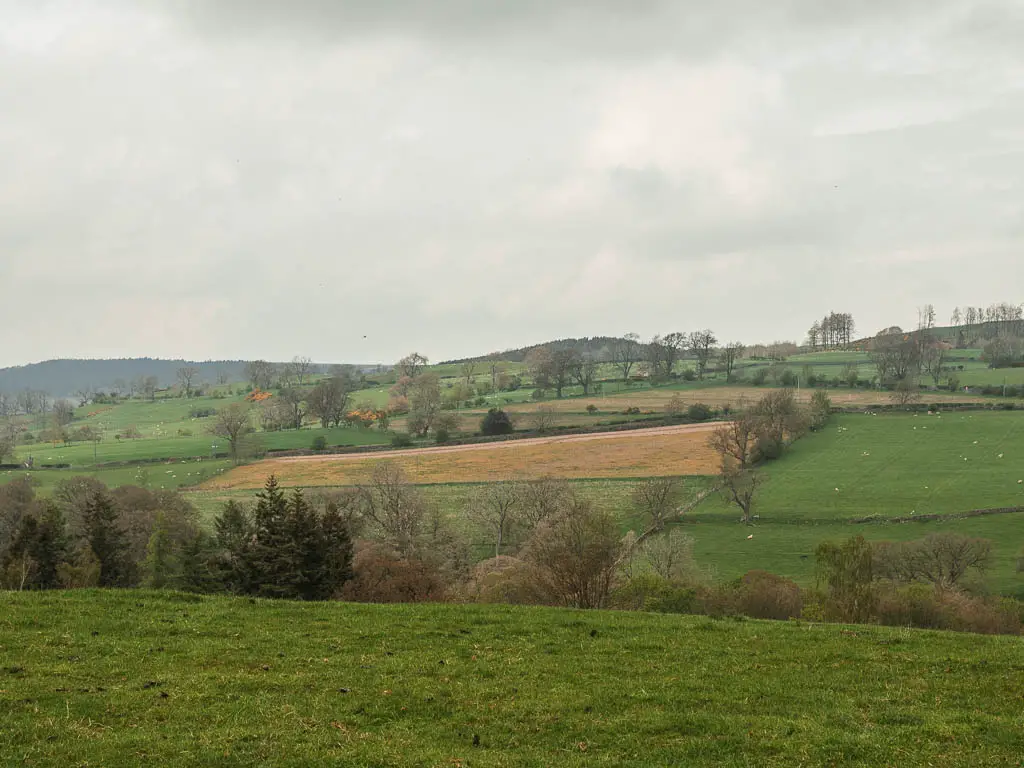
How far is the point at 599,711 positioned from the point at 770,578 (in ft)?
123

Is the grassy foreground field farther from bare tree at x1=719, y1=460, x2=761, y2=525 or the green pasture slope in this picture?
bare tree at x1=719, y1=460, x2=761, y2=525

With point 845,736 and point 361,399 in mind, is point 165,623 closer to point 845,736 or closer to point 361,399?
point 845,736

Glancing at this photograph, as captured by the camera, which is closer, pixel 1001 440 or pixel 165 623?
pixel 165 623

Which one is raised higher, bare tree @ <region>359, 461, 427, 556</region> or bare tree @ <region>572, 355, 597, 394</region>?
bare tree @ <region>572, 355, 597, 394</region>

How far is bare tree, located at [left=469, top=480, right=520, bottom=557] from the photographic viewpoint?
80250 millimetres

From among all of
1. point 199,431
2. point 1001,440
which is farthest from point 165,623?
point 199,431

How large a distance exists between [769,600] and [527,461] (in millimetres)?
75850

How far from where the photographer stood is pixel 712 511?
86625 millimetres

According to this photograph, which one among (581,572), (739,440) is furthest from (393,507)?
(739,440)

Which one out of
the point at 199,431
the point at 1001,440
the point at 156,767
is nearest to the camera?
the point at 156,767

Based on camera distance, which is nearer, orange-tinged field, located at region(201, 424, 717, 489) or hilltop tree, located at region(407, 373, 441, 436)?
orange-tinged field, located at region(201, 424, 717, 489)

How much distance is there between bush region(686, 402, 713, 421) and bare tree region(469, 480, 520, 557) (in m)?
64.3

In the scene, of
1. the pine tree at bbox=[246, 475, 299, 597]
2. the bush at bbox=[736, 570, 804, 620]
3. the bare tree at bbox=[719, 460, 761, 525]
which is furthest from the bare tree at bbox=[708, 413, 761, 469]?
the pine tree at bbox=[246, 475, 299, 597]

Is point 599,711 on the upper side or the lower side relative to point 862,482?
upper
